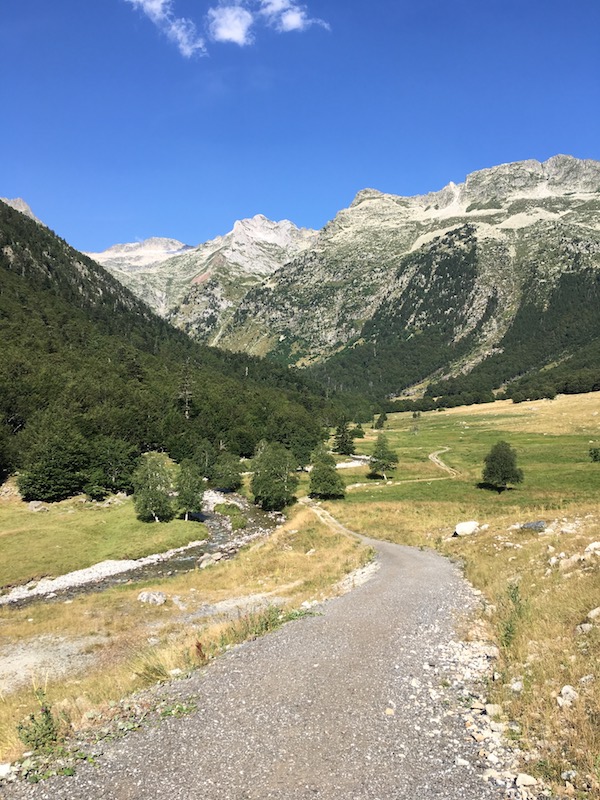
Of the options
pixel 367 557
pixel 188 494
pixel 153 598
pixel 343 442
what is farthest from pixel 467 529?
pixel 343 442

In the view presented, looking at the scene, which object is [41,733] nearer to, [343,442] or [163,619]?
[163,619]

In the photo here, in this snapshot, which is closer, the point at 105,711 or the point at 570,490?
the point at 105,711

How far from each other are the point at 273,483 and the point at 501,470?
139 feet

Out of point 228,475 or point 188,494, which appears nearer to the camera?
point 188,494

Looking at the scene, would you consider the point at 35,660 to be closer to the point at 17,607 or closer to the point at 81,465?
the point at 17,607

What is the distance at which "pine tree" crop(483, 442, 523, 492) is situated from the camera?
81562mm

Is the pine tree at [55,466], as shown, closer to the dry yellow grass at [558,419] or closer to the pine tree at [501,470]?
the pine tree at [501,470]

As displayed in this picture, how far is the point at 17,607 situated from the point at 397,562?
3680cm

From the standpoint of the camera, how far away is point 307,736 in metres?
12.5

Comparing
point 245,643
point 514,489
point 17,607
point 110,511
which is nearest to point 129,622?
point 17,607

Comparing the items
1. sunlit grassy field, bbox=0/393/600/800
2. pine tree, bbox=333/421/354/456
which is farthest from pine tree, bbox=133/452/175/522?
pine tree, bbox=333/421/354/456

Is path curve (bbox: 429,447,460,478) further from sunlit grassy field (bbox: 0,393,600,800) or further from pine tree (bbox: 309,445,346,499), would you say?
pine tree (bbox: 309,445,346,499)

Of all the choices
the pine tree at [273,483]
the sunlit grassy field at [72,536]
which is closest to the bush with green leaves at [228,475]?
the pine tree at [273,483]

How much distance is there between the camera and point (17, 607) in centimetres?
4328
